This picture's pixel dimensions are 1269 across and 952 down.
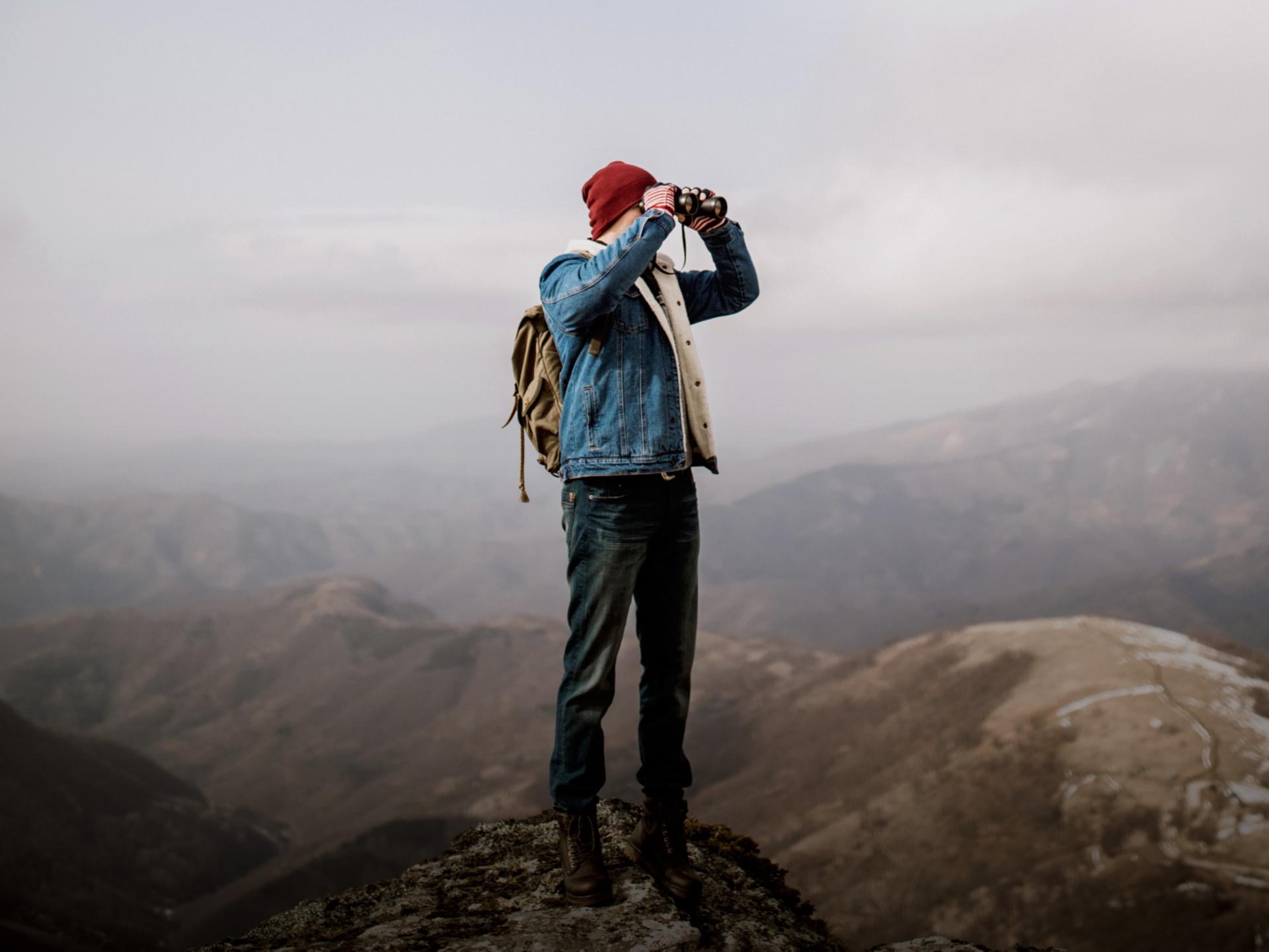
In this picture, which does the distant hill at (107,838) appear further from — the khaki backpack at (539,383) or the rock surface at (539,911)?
the khaki backpack at (539,383)

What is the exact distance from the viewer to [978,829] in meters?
47.6

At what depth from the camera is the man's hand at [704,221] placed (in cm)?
375

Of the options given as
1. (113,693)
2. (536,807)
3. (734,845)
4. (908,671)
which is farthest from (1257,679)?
(113,693)

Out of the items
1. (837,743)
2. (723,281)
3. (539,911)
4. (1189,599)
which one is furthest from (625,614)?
(1189,599)

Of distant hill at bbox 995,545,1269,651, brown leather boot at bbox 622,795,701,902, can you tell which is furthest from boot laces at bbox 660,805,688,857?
distant hill at bbox 995,545,1269,651

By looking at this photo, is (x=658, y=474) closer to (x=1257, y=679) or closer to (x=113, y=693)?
(x=1257, y=679)

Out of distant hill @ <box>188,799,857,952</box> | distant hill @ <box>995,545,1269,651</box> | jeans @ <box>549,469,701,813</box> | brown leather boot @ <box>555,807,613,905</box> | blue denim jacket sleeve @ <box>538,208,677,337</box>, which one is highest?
blue denim jacket sleeve @ <box>538,208,677,337</box>

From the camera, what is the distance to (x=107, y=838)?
224ft

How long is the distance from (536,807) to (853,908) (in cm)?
3694

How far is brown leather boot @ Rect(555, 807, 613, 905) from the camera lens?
3688 mm

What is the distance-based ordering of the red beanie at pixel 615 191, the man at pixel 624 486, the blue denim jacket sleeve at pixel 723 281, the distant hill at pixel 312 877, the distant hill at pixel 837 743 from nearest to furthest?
the man at pixel 624 486
the red beanie at pixel 615 191
the blue denim jacket sleeve at pixel 723 281
the distant hill at pixel 837 743
the distant hill at pixel 312 877

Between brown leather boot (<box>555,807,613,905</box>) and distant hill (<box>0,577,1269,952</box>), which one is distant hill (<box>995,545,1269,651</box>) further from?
brown leather boot (<box>555,807,613,905</box>)

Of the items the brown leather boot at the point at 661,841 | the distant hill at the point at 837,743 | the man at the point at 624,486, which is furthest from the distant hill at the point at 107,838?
the man at the point at 624,486

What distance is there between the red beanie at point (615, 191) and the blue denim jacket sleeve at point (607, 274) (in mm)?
209
